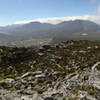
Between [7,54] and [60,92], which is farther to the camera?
[7,54]

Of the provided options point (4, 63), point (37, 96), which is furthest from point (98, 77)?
point (4, 63)

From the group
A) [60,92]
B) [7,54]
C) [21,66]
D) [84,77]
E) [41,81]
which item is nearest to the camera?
[60,92]

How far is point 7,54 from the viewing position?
157 feet

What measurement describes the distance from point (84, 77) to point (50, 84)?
4640mm

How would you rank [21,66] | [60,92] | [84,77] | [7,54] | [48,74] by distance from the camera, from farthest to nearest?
[7,54]
[21,66]
[48,74]
[84,77]
[60,92]

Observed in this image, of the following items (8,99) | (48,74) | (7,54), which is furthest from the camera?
(7,54)

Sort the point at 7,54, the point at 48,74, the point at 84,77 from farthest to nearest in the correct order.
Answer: the point at 7,54, the point at 48,74, the point at 84,77

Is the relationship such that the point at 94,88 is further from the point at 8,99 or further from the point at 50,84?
the point at 8,99

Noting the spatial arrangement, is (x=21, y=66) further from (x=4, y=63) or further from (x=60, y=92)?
(x=60, y=92)

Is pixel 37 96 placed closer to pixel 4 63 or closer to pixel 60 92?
pixel 60 92

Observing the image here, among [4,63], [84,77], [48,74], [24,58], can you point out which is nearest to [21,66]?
[4,63]

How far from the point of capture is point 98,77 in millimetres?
24188

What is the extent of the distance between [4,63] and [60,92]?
1019 inches

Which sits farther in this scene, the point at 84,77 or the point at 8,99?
the point at 84,77
